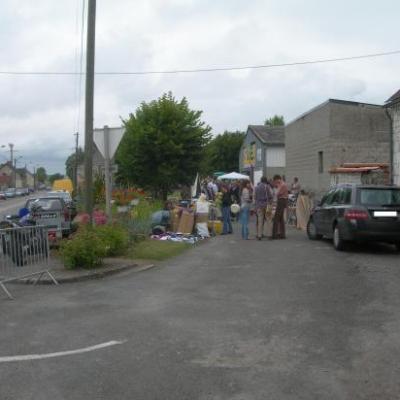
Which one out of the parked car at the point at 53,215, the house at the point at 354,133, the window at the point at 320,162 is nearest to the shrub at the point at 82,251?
the parked car at the point at 53,215

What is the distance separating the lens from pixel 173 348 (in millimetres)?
5961

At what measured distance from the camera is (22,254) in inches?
Result: 381

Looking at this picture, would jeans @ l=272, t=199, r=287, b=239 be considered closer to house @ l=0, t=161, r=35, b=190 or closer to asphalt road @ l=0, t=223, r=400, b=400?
asphalt road @ l=0, t=223, r=400, b=400

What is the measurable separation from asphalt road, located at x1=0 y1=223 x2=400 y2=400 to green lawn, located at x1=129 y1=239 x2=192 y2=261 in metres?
1.78

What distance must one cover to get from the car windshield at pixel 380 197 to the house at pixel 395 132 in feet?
27.0

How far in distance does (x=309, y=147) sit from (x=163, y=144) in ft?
23.3

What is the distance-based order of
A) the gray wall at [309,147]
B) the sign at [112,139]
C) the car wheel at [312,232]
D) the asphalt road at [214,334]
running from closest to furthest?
the asphalt road at [214,334] → the sign at [112,139] → the car wheel at [312,232] → the gray wall at [309,147]

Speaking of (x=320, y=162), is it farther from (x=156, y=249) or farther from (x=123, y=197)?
(x=156, y=249)

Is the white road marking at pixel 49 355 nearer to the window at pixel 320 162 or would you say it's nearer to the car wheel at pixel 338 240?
the car wheel at pixel 338 240

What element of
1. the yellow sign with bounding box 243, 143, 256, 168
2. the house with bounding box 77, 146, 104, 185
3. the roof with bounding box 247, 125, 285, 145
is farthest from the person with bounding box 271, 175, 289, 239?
the yellow sign with bounding box 243, 143, 256, 168

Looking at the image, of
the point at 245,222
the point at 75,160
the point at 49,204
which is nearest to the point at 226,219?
the point at 245,222

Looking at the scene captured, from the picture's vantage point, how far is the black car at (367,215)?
1253 cm

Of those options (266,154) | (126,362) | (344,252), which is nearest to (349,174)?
(344,252)

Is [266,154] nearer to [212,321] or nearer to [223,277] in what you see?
[223,277]
